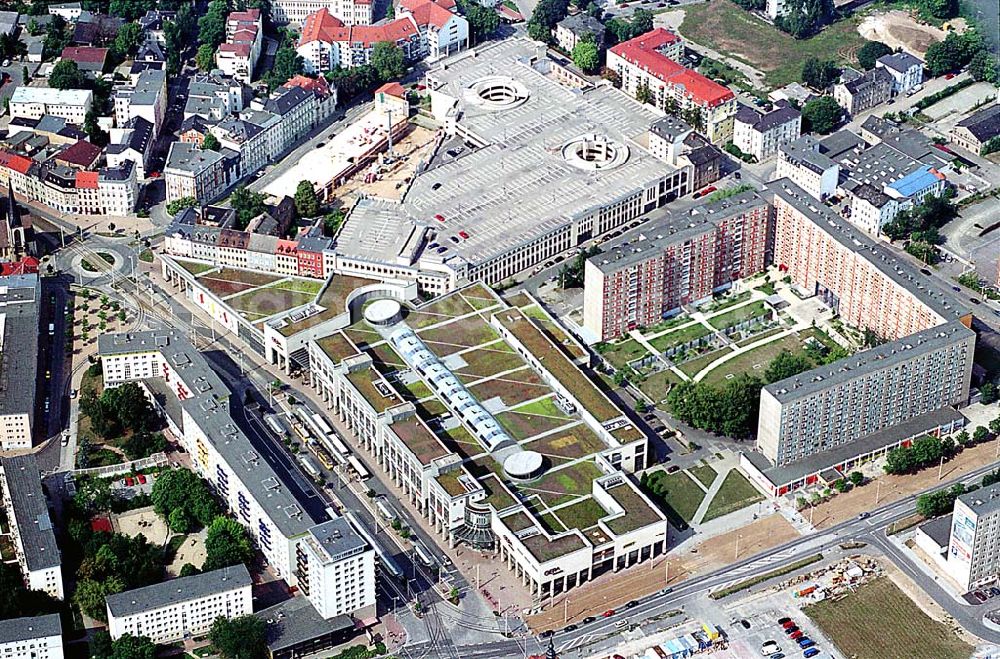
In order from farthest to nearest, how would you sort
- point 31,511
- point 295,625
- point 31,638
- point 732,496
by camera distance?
point 732,496 → point 31,511 → point 295,625 → point 31,638

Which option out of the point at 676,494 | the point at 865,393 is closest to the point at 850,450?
the point at 865,393

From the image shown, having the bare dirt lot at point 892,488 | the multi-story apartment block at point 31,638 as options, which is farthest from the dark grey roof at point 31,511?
the bare dirt lot at point 892,488

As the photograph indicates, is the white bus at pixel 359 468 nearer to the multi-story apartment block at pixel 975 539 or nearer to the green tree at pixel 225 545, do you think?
the green tree at pixel 225 545

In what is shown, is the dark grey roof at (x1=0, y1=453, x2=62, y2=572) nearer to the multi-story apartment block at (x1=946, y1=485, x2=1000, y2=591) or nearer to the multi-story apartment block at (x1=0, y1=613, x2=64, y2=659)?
the multi-story apartment block at (x1=0, y1=613, x2=64, y2=659)

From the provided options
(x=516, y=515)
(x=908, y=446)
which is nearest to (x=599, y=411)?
(x=516, y=515)

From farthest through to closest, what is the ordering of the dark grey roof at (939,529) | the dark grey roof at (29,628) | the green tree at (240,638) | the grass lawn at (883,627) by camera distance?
the dark grey roof at (939,529) < the grass lawn at (883,627) < the green tree at (240,638) < the dark grey roof at (29,628)

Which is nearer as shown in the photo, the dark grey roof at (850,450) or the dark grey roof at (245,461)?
the dark grey roof at (245,461)

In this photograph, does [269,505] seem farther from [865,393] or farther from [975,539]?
[975,539]
